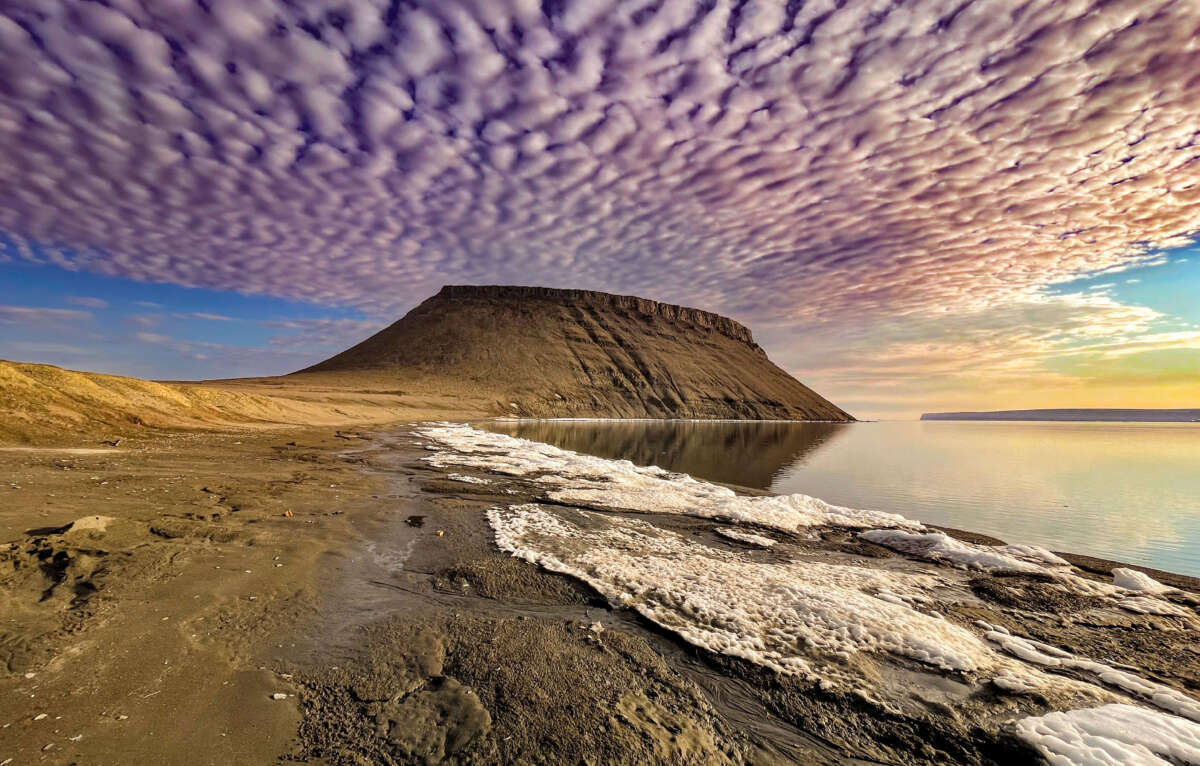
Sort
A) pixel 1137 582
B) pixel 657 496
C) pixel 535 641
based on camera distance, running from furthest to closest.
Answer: pixel 657 496 → pixel 1137 582 → pixel 535 641

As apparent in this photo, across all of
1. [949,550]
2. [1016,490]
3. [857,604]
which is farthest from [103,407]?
[1016,490]

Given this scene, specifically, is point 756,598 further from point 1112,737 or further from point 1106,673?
point 1106,673

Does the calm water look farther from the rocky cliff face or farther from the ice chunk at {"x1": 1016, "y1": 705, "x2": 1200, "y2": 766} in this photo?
the rocky cliff face

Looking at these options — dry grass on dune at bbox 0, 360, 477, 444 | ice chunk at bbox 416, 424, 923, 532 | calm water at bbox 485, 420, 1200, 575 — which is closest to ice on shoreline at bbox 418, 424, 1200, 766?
ice chunk at bbox 416, 424, 923, 532

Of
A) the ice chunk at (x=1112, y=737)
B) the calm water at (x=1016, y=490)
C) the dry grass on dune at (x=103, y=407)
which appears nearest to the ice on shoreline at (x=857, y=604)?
the ice chunk at (x=1112, y=737)

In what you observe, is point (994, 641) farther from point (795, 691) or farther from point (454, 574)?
point (454, 574)

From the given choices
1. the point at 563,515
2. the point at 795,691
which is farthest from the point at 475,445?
the point at 795,691
